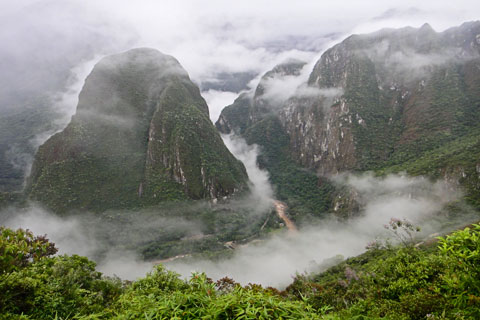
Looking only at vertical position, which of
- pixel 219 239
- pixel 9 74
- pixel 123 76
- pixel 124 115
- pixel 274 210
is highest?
pixel 9 74

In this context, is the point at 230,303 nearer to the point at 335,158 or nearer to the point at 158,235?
the point at 158,235

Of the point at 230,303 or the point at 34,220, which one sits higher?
the point at 230,303

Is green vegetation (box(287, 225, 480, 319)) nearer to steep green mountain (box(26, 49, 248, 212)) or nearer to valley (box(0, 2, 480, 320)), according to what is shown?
valley (box(0, 2, 480, 320))

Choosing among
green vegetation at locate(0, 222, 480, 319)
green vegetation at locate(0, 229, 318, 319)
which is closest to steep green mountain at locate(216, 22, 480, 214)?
green vegetation at locate(0, 222, 480, 319)

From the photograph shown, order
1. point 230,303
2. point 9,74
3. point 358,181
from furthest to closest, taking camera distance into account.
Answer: point 9,74 < point 358,181 < point 230,303

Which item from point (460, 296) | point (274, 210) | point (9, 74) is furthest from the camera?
point (9, 74)

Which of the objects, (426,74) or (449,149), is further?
(426,74)

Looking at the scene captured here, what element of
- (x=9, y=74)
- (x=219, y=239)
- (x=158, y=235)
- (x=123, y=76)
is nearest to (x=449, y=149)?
(x=219, y=239)
